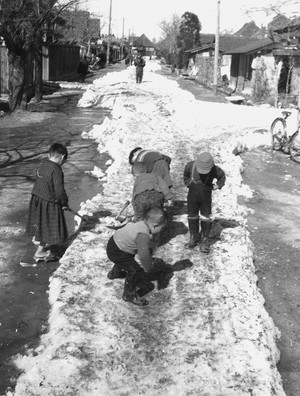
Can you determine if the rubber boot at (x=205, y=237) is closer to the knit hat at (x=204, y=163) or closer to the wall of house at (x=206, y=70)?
the knit hat at (x=204, y=163)

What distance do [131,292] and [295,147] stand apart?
8.85 metres

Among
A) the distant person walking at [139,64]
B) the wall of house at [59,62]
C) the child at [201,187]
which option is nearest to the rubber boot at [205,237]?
the child at [201,187]

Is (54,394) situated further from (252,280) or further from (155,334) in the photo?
(252,280)

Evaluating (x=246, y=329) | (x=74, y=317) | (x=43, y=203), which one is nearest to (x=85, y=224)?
(x=43, y=203)

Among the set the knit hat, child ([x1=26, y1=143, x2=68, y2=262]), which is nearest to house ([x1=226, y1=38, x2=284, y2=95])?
the knit hat

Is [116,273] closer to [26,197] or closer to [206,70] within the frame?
[26,197]

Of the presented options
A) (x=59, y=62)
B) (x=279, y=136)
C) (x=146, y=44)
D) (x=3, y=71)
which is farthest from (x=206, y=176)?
(x=146, y=44)

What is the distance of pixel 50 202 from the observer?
6008mm

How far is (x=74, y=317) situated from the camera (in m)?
4.71

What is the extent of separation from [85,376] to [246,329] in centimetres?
155

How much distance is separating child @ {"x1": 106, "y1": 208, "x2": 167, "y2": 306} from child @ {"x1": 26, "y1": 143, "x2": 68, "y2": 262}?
4.09 ft

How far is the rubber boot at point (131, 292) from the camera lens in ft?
16.2

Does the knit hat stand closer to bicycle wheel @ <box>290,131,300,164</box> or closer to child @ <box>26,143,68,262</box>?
child @ <box>26,143,68,262</box>

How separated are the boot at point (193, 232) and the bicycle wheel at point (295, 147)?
6.76 metres
